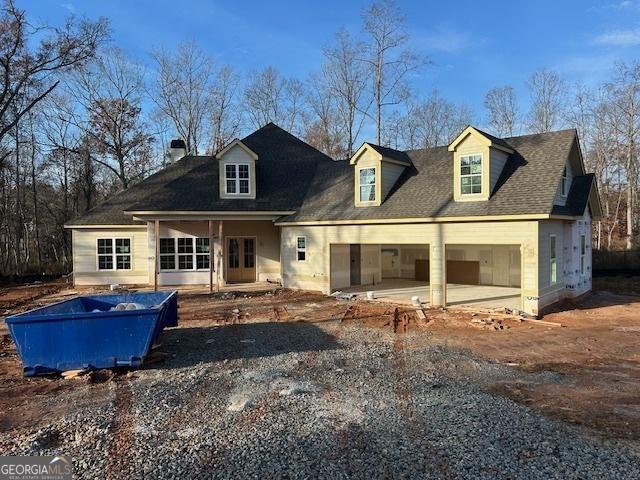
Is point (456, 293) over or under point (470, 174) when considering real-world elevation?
under

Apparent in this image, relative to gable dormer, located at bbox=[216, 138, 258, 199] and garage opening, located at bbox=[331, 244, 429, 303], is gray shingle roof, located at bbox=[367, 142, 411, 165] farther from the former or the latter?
gable dormer, located at bbox=[216, 138, 258, 199]

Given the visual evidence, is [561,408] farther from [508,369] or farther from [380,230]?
[380,230]

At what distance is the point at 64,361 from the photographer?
25.2 ft

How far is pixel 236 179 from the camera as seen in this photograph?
20.0 metres

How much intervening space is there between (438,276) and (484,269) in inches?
261

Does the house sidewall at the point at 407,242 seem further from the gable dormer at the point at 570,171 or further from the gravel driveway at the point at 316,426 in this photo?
the gravel driveway at the point at 316,426

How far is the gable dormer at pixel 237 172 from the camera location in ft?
65.2

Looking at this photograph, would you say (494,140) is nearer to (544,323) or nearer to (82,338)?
(544,323)

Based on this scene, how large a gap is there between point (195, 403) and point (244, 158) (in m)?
15.1

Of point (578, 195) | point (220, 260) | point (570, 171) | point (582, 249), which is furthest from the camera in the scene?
point (220, 260)

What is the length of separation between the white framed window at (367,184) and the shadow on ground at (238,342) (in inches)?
264

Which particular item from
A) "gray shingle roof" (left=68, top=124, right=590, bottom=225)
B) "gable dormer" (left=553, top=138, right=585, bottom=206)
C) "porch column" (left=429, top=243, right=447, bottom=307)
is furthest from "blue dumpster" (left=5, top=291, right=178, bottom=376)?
"gable dormer" (left=553, top=138, right=585, bottom=206)

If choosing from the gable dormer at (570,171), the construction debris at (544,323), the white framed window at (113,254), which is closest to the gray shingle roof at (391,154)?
the gable dormer at (570,171)

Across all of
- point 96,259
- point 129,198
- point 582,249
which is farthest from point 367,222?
point 96,259
